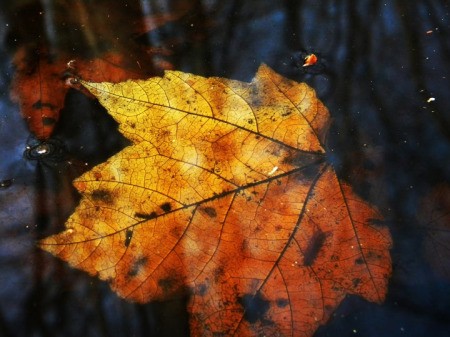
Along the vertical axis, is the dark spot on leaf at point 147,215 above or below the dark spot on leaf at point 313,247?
above

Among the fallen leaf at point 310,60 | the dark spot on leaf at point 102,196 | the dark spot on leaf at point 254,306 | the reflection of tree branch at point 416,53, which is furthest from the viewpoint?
the fallen leaf at point 310,60

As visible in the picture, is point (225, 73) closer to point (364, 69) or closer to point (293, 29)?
point (293, 29)

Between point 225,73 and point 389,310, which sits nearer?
point 389,310

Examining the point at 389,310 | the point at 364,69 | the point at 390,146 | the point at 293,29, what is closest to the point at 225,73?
the point at 293,29

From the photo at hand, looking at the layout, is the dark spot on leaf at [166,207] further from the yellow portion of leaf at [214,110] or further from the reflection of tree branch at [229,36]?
the reflection of tree branch at [229,36]

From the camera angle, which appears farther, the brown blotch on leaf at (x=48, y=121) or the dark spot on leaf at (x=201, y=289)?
the brown blotch on leaf at (x=48, y=121)

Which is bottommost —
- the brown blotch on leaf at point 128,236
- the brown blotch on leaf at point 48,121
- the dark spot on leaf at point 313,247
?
the dark spot on leaf at point 313,247

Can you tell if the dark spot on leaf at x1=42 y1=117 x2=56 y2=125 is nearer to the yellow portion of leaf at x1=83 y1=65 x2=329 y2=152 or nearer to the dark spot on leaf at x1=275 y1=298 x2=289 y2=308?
the yellow portion of leaf at x1=83 y1=65 x2=329 y2=152

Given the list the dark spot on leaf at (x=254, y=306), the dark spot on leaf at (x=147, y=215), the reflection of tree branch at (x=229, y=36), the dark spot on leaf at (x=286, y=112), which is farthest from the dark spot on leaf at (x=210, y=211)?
the reflection of tree branch at (x=229, y=36)
